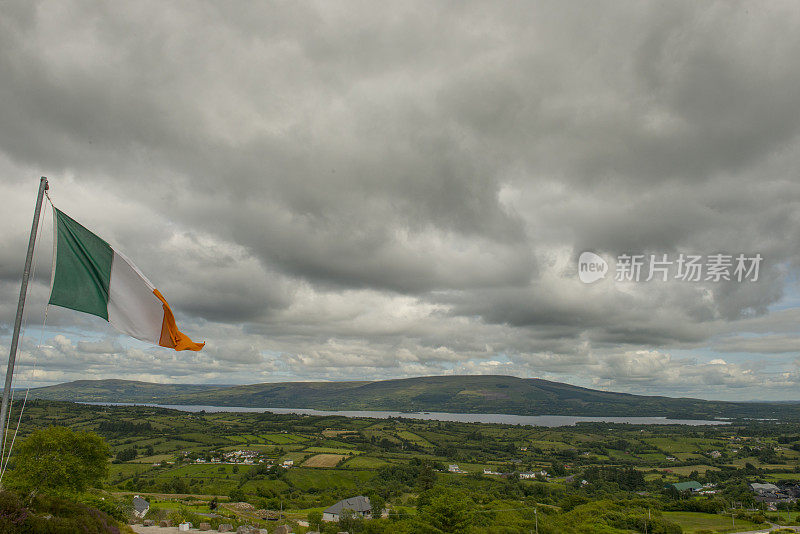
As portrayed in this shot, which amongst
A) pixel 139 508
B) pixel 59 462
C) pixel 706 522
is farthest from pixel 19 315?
pixel 706 522

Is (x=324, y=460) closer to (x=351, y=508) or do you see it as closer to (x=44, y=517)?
(x=351, y=508)

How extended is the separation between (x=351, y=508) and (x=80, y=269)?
73.3 meters

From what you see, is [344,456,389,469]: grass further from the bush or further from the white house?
the bush

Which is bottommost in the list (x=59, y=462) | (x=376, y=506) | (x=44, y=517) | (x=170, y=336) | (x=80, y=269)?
(x=376, y=506)

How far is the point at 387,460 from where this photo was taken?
141250 millimetres

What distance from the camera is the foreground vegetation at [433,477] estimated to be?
61906 millimetres

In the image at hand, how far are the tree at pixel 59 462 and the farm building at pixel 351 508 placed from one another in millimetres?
39479

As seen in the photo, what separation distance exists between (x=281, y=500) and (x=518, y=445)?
13088 centimetres

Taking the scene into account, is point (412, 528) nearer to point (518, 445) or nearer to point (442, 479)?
point (442, 479)

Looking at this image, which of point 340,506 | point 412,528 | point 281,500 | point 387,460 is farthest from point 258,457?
point 412,528

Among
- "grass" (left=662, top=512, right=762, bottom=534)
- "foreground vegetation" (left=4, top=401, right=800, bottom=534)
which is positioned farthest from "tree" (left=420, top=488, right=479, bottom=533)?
"grass" (left=662, top=512, right=762, bottom=534)

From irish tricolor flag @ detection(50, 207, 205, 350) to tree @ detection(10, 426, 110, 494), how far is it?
107ft

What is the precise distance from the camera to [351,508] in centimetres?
7331

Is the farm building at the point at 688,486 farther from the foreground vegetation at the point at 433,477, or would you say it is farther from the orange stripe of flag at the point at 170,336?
the orange stripe of flag at the point at 170,336
